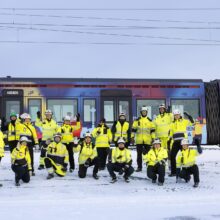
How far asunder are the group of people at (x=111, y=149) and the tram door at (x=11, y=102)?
6.60 m

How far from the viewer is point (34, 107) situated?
1927cm

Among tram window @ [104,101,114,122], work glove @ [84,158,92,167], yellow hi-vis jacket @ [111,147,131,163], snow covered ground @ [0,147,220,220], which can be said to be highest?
tram window @ [104,101,114,122]

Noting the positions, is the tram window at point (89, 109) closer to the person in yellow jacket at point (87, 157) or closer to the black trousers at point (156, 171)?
the person in yellow jacket at point (87, 157)

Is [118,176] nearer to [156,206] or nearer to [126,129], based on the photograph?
[126,129]

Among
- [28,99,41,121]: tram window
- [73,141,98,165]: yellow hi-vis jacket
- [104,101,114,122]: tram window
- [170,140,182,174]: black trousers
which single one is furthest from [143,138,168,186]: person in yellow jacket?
[28,99,41,121]: tram window

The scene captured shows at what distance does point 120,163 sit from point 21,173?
241cm

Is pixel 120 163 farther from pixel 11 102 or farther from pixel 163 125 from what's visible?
pixel 11 102

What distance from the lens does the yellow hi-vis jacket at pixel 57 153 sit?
11359mm

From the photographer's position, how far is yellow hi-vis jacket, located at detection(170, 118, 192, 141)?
1158 cm

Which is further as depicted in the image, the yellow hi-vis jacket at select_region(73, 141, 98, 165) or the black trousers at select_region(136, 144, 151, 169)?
the black trousers at select_region(136, 144, 151, 169)

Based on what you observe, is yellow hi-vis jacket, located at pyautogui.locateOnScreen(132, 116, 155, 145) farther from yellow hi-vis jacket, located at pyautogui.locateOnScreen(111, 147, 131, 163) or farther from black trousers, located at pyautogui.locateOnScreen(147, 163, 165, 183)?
black trousers, located at pyautogui.locateOnScreen(147, 163, 165, 183)

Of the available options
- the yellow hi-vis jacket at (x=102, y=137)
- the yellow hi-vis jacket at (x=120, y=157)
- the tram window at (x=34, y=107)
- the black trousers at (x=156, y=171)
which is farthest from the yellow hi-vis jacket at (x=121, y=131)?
the tram window at (x=34, y=107)

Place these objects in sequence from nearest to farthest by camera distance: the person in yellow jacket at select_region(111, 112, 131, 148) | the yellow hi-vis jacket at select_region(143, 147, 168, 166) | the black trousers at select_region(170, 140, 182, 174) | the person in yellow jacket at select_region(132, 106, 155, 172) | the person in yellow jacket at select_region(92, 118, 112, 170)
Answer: the yellow hi-vis jacket at select_region(143, 147, 168, 166), the black trousers at select_region(170, 140, 182, 174), the person in yellow jacket at select_region(132, 106, 155, 172), the person in yellow jacket at select_region(111, 112, 131, 148), the person in yellow jacket at select_region(92, 118, 112, 170)

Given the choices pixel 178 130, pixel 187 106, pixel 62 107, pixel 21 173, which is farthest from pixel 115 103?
pixel 21 173
